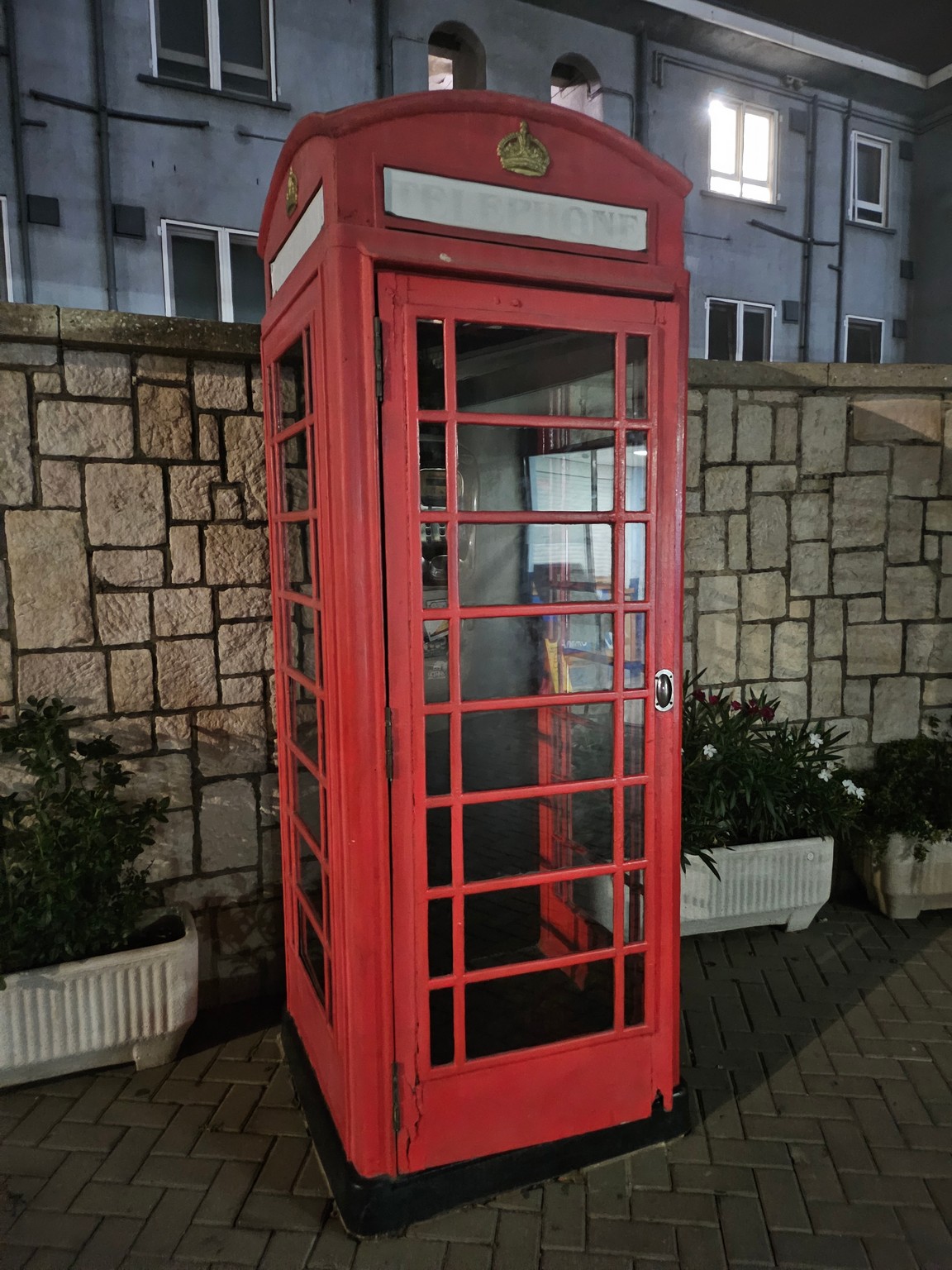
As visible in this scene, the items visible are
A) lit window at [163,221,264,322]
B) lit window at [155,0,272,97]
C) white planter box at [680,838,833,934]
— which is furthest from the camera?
lit window at [163,221,264,322]

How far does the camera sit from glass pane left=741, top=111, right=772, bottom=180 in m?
11.5

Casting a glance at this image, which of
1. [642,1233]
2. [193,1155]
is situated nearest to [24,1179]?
[193,1155]

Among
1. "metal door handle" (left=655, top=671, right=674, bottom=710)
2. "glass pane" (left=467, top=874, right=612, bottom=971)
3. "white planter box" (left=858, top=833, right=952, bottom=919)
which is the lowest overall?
"white planter box" (left=858, top=833, right=952, bottom=919)

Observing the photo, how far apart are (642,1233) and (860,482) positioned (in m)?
3.59

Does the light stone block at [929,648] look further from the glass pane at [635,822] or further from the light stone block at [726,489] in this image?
the glass pane at [635,822]

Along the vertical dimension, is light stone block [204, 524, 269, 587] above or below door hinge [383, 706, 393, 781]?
above

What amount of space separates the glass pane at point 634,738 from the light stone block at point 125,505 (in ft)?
6.36

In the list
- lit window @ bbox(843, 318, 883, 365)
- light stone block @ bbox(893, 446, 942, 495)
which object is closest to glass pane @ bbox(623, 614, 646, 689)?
light stone block @ bbox(893, 446, 942, 495)

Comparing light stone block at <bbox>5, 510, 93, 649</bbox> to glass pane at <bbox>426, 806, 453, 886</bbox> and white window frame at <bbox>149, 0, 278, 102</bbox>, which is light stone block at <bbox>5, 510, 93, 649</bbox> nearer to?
glass pane at <bbox>426, 806, 453, 886</bbox>

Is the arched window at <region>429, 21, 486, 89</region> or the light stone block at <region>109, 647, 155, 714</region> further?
the arched window at <region>429, 21, 486, 89</region>

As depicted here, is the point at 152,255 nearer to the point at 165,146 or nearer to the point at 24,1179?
the point at 165,146

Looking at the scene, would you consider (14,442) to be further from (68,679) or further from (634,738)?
(634,738)

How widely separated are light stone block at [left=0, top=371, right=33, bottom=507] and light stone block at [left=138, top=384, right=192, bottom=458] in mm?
393

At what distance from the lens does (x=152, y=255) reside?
8422 millimetres
